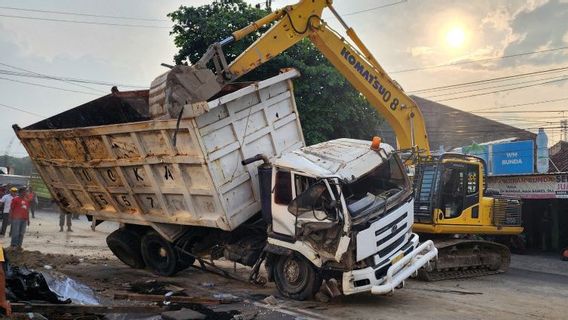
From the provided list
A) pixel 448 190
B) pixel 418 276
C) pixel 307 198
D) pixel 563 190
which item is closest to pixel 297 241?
pixel 307 198

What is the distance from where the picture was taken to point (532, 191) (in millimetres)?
14641

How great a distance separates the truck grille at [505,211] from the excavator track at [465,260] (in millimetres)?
497

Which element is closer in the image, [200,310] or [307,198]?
[200,310]

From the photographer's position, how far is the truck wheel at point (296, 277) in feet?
23.3

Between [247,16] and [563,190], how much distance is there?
10.3 meters

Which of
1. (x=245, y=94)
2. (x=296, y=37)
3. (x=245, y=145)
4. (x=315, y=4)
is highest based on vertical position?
(x=315, y=4)

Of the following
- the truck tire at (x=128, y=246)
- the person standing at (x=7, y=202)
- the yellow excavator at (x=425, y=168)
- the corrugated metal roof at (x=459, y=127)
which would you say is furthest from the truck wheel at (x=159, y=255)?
the corrugated metal roof at (x=459, y=127)

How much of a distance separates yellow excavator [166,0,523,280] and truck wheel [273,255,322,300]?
2.98 metres

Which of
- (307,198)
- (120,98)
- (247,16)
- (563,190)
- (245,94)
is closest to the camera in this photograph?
(307,198)

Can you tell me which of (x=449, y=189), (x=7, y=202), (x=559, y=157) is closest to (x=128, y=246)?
(x=449, y=189)

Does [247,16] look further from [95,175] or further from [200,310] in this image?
[200,310]

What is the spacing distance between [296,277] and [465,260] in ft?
14.1

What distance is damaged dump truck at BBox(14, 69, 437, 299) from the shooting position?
22.4ft

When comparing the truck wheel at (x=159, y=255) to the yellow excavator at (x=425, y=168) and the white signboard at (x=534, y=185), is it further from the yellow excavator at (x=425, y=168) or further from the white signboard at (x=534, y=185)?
the white signboard at (x=534, y=185)
